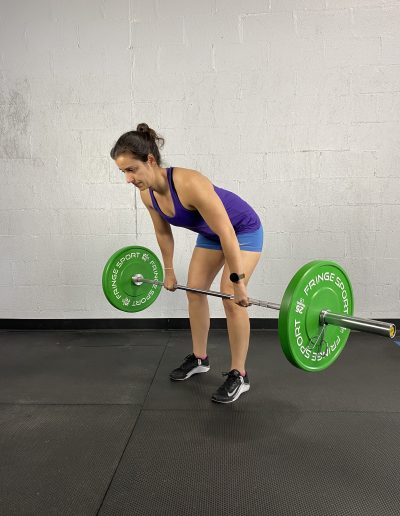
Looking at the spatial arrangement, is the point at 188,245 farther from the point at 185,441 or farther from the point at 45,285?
the point at 185,441

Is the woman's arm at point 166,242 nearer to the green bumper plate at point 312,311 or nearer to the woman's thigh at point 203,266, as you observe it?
the woman's thigh at point 203,266

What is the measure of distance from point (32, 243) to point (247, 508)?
2.30 m

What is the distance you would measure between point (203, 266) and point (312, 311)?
676 millimetres

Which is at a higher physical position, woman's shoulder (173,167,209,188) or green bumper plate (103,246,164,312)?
woman's shoulder (173,167,209,188)

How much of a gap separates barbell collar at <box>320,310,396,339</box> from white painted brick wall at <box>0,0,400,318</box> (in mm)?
1512

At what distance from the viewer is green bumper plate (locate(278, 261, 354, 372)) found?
116 centimetres

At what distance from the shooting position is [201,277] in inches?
71.7

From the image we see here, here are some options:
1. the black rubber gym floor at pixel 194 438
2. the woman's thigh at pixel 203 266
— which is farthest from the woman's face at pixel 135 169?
the black rubber gym floor at pixel 194 438

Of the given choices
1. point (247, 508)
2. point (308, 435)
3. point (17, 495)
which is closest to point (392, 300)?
point (308, 435)

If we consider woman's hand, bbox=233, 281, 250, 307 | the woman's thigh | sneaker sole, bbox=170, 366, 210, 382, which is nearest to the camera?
woman's hand, bbox=233, 281, 250, 307

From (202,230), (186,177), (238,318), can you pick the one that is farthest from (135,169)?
(238,318)

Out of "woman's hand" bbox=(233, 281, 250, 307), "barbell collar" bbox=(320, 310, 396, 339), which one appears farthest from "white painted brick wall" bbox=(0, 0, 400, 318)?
"barbell collar" bbox=(320, 310, 396, 339)

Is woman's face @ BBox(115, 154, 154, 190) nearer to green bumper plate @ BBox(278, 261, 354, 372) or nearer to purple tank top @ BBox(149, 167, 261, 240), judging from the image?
purple tank top @ BBox(149, 167, 261, 240)

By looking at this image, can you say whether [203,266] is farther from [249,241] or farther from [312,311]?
[312,311]
